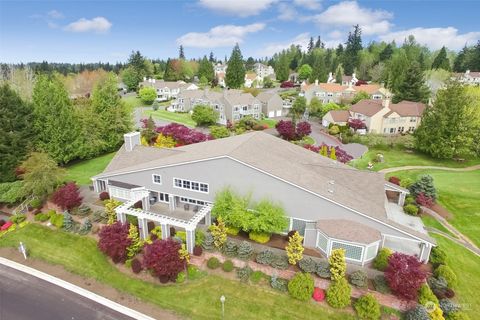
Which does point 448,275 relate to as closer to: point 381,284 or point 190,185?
point 381,284

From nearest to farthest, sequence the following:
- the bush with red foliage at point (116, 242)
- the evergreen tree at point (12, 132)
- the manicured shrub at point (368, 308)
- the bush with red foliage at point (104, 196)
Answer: the manicured shrub at point (368, 308)
the bush with red foliage at point (116, 242)
the bush with red foliage at point (104, 196)
the evergreen tree at point (12, 132)

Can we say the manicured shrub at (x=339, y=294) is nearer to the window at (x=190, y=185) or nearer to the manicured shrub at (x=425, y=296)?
the manicured shrub at (x=425, y=296)

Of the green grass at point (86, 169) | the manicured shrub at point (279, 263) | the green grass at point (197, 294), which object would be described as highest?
the green grass at point (86, 169)

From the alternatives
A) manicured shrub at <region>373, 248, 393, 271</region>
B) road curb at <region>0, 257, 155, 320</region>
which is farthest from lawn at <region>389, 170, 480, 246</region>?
road curb at <region>0, 257, 155, 320</region>

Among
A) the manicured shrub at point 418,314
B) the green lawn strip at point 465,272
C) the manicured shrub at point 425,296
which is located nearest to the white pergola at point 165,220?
the manicured shrub at point 418,314

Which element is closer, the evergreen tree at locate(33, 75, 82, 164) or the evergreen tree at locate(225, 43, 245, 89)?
the evergreen tree at locate(33, 75, 82, 164)

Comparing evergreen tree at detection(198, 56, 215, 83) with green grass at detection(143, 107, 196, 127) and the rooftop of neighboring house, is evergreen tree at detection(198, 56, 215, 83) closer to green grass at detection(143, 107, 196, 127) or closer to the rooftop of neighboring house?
green grass at detection(143, 107, 196, 127)
